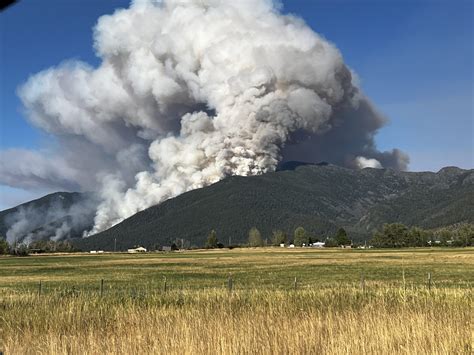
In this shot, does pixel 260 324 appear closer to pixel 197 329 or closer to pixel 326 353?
pixel 197 329

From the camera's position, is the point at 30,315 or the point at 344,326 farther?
the point at 30,315

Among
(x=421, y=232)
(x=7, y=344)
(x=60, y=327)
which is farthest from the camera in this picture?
(x=421, y=232)

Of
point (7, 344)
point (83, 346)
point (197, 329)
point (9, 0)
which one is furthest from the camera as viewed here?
point (197, 329)

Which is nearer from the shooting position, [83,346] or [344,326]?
[83,346]

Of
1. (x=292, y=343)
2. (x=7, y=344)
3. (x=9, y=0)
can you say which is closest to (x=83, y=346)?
(x=7, y=344)

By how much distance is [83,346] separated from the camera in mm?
9562

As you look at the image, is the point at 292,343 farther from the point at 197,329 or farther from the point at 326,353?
the point at 197,329

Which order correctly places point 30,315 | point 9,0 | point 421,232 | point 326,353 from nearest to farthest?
point 9,0 < point 326,353 < point 30,315 < point 421,232

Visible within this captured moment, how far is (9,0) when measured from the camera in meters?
3.62

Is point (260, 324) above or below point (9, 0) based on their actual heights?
below

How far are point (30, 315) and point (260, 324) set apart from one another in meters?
7.00

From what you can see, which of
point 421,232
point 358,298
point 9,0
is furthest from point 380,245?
point 9,0

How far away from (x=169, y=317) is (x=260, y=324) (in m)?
2.69

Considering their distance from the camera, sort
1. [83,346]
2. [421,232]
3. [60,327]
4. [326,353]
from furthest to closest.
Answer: [421,232] < [60,327] < [83,346] < [326,353]
